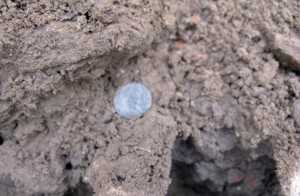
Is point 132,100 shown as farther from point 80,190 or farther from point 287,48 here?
point 287,48

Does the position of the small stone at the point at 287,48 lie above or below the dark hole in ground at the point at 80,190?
above

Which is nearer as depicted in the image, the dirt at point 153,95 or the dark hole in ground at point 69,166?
the dirt at point 153,95

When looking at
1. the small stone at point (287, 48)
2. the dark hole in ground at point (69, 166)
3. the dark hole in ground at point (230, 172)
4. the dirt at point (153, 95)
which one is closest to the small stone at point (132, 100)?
the dirt at point (153, 95)

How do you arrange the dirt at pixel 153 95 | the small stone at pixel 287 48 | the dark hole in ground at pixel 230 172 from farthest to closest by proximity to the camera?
1. the dark hole in ground at pixel 230 172
2. the small stone at pixel 287 48
3. the dirt at pixel 153 95

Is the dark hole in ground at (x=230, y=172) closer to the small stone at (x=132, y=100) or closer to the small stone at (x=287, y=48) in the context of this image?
the small stone at (x=132, y=100)

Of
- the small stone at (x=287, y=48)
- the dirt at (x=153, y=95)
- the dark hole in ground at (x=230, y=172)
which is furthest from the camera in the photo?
Result: the dark hole in ground at (x=230, y=172)

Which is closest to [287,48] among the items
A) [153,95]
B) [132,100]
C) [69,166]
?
[153,95]
